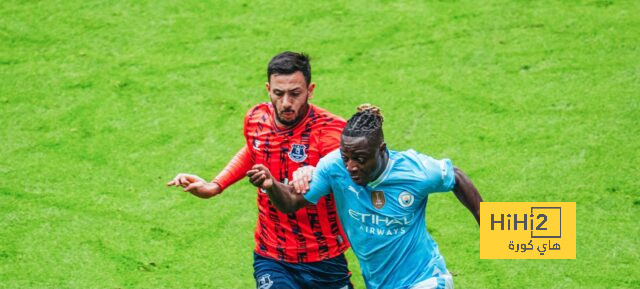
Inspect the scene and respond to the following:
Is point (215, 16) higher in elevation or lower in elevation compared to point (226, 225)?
higher

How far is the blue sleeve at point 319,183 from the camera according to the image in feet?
19.1

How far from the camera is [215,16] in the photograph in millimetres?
11672

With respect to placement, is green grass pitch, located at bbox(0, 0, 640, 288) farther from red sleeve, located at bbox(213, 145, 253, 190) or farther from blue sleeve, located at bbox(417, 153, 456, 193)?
blue sleeve, located at bbox(417, 153, 456, 193)

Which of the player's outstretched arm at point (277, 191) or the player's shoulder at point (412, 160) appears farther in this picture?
the player's shoulder at point (412, 160)

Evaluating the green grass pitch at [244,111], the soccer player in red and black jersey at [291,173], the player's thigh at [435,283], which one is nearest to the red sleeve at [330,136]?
the soccer player in red and black jersey at [291,173]

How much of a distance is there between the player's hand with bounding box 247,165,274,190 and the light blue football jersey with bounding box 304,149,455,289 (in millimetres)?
371

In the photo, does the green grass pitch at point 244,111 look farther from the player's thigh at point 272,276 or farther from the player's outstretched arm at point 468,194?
the player's outstretched arm at point 468,194

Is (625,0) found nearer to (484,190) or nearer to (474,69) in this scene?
(474,69)

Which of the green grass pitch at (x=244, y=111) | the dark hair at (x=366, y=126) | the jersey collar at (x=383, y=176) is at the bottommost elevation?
the green grass pitch at (x=244, y=111)

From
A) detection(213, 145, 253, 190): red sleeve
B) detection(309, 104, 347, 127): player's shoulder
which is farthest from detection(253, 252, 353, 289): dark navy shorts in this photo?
detection(309, 104, 347, 127): player's shoulder

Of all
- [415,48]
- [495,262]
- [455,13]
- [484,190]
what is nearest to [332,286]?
[495,262]

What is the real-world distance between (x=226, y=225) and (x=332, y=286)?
7.43 ft

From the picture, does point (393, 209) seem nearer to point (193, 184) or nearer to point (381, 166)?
point (381, 166)

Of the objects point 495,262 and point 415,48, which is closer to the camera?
point 495,262
